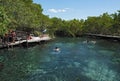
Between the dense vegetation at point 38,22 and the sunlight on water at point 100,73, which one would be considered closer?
the sunlight on water at point 100,73

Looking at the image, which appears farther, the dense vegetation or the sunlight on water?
the dense vegetation

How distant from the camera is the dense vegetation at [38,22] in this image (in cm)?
6688

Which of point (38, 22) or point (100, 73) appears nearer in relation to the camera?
point (100, 73)

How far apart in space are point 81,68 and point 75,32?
12390cm

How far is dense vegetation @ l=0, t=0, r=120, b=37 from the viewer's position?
66881 millimetres

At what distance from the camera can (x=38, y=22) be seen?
103m

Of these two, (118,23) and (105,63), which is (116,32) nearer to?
(118,23)

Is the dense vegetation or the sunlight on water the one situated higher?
the dense vegetation

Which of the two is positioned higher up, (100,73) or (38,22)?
(38,22)

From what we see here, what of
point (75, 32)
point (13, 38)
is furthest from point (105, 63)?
point (75, 32)

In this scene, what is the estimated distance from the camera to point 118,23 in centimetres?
11788

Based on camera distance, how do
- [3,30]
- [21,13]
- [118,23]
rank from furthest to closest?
1. [118,23]
2. [21,13]
3. [3,30]

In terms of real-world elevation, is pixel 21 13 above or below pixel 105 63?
above

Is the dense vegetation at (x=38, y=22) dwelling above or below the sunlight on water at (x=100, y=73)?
above
